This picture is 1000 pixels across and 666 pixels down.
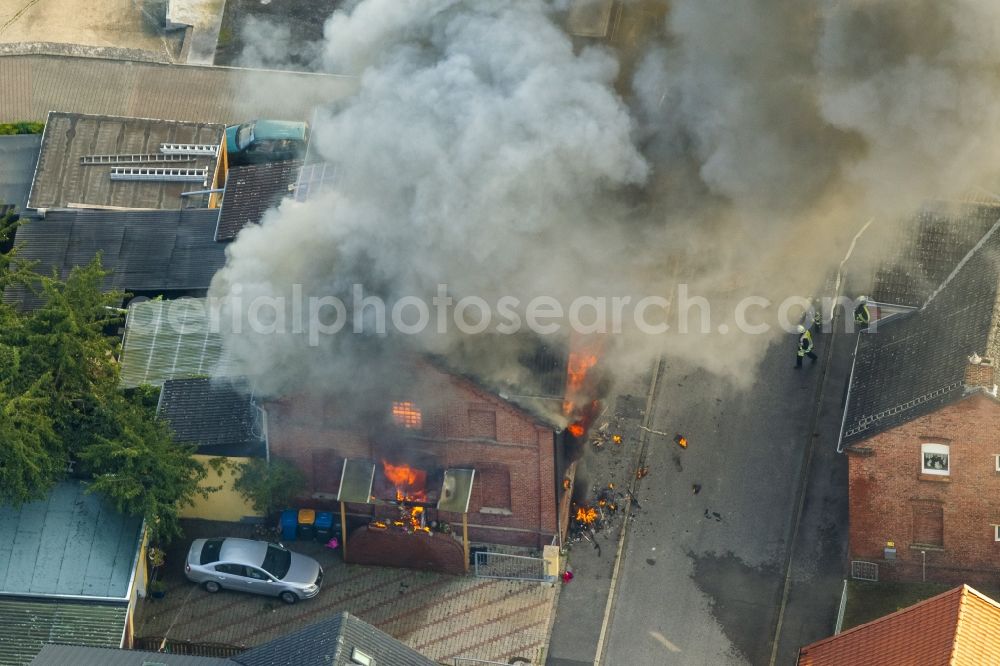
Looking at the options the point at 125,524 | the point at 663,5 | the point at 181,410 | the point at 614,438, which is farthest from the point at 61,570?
the point at 663,5

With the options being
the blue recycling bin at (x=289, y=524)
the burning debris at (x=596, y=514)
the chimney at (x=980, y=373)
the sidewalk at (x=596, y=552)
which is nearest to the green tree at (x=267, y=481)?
the blue recycling bin at (x=289, y=524)

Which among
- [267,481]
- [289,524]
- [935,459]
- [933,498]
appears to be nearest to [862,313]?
[935,459]

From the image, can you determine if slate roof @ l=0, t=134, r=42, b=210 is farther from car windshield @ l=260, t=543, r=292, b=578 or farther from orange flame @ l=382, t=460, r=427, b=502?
orange flame @ l=382, t=460, r=427, b=502

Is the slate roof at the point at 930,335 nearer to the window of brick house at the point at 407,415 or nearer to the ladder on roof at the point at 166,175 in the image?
the window of brick house at the point at 407,415

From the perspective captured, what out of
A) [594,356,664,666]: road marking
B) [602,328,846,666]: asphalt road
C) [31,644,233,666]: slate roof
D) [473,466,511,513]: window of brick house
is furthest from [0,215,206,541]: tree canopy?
[602,328,846,666]: asphalt road

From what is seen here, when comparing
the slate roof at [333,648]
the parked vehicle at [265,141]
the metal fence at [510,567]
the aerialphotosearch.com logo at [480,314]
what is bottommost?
the slate roof at [333,648]

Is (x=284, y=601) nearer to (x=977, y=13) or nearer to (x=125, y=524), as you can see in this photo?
(x=125, y=524)

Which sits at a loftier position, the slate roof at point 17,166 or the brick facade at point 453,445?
the slate roof at point 17,166

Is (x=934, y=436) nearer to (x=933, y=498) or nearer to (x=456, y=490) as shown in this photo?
(x=933, y=498)
